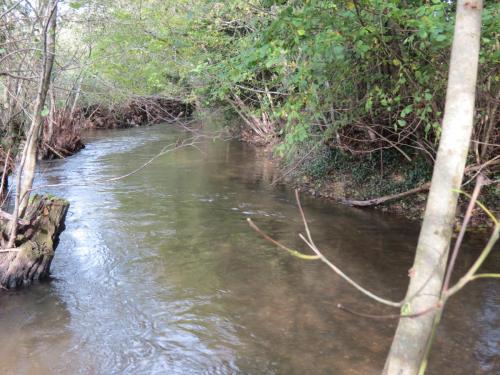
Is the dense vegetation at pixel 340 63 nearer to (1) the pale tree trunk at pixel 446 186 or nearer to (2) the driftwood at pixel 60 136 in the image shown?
(1) the pale tree trunk at pixel 446 186

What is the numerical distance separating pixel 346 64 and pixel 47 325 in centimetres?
548

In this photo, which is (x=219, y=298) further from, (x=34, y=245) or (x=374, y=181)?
(x=374, y=181)

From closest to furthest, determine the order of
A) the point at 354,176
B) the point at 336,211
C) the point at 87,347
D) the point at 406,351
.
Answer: the point at 406,351 < the point at 87,347 < the point at 336,211 < the point at 354,176

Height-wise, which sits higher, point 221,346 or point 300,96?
point 300,96

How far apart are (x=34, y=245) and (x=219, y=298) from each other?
8.12 ft

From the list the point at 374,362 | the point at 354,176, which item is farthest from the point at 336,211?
the point at 374,362

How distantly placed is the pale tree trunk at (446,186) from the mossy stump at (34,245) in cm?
516

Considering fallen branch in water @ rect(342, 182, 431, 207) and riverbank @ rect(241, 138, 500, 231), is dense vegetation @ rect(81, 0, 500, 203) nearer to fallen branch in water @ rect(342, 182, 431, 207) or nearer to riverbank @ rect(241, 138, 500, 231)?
riverbank @ rect(241, 138, 500, 231)

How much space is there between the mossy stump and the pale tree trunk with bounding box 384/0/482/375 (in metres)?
5.16

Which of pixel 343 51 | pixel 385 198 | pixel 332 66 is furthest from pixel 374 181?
pixel 343 51

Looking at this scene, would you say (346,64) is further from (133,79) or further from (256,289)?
(133,79)

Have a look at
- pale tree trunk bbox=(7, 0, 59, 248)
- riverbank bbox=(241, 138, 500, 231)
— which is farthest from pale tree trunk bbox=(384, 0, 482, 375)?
riverbank bbox=(241, 138, 500, 231)

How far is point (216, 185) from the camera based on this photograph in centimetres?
1205

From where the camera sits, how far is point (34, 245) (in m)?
5.91
